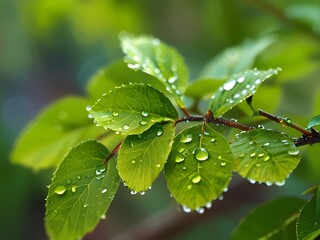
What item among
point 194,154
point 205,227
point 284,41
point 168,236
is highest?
point 194,154

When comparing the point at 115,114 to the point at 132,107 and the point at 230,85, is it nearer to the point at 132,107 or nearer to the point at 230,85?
the point at 132,107

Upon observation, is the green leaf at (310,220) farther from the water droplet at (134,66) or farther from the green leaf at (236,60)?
the green leaf at (236,60)

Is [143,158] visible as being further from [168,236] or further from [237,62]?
[168,236]

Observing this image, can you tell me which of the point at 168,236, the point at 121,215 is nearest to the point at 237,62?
the point at 168,236

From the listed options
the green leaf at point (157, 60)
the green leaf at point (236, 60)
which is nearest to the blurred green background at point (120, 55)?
the green leaf at point (236, 60)

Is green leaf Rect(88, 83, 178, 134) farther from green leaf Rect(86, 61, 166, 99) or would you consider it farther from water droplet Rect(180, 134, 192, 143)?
green leaf Rect(86, 61, 166, 99)

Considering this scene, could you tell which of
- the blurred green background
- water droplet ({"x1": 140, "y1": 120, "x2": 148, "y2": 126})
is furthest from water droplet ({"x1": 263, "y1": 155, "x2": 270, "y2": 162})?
the blurred green background

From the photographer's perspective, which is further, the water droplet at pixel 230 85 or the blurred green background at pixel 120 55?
the blurred green background at pixel 120 55
